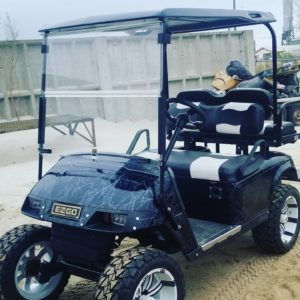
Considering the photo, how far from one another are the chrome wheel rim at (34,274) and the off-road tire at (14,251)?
0.03m

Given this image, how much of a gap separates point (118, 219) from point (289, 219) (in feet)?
5.98

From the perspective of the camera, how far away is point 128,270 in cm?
251

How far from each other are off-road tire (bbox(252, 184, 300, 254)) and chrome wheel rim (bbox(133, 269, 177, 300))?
1200 millimetres

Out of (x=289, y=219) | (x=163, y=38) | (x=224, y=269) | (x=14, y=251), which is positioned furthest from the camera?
(x=289, y=219)

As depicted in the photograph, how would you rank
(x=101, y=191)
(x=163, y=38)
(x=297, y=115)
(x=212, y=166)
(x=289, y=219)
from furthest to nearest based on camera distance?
(x=297, y=115), (x=289, y=219), (x=212, y=166), (x=101, y=191), (x=163, y=38)

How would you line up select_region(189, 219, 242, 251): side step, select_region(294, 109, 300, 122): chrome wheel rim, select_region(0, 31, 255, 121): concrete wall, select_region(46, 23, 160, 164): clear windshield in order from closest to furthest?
select_region(46, 23, 160, 164): clear windshield < select_region(0, 31, 255, 121): concrete wall < select_region(189, 219, 242, 251): side step < select_region(294, 109, 300, 122): chrome wheel rim

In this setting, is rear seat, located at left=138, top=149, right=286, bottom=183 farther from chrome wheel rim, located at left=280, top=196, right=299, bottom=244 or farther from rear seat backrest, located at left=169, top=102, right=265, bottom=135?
chrome wheel rim, located at left=280, top=196, right=299, bottom=244

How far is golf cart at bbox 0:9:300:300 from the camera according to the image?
267cm

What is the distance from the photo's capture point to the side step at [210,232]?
10.1ft

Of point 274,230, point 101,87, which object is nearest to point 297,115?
point 274,230

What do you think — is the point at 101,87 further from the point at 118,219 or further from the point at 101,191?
the point at 118,219

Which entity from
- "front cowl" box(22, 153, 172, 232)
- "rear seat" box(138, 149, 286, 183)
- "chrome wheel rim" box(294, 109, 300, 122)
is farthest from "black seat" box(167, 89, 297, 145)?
"chrome wheel rim" box(294, 109, 300, 122)

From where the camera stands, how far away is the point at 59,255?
2.99 metres

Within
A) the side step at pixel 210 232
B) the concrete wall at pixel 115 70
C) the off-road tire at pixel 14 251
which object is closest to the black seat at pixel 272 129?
the side step at pixel 210 232
